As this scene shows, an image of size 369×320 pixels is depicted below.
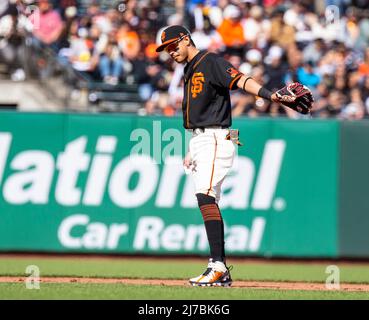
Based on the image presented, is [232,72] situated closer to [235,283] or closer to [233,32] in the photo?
[235,283]

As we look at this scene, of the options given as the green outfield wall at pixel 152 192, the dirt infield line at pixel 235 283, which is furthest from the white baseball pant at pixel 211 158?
the green outfield wall at pixel 152 192

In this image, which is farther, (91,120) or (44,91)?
(44,91)

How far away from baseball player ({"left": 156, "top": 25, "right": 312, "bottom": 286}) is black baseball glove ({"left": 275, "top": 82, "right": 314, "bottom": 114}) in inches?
20.6

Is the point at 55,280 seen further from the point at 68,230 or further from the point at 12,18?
the point at 12,18

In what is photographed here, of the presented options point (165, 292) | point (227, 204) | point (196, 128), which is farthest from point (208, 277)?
point (227, 204)

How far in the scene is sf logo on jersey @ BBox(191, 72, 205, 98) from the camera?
28.8 feet

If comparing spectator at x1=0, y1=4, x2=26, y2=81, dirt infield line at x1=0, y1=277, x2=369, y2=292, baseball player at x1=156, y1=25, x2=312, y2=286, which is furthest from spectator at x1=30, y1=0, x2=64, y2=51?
baseball player at x1=156, y1=25, x2=312, y2=286

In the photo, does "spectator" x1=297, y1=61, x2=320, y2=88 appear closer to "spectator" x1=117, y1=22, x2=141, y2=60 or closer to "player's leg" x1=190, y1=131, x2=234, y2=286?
"spectator" x1=117, y1=22, x2=141, y2=60

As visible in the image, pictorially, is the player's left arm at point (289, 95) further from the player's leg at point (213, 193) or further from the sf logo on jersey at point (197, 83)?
the player's leg at point (213, 193)

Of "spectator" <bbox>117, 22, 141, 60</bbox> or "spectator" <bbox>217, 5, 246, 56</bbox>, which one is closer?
"spectator" <bbox>117, 22, 141, 60</bbox>

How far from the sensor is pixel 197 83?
879 cm

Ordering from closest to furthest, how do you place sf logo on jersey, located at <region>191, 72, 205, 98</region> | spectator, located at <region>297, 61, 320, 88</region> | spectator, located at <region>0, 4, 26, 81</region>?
sf logo on jersey, located at <region>191, 72, 205, 98</region> → spectator, located at <region>297, 61, 320, 88</region> → spectator, located at <region>0, 4, 26, 81</region>

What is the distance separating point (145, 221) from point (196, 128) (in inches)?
193

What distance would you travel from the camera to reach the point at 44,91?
1625 cm
